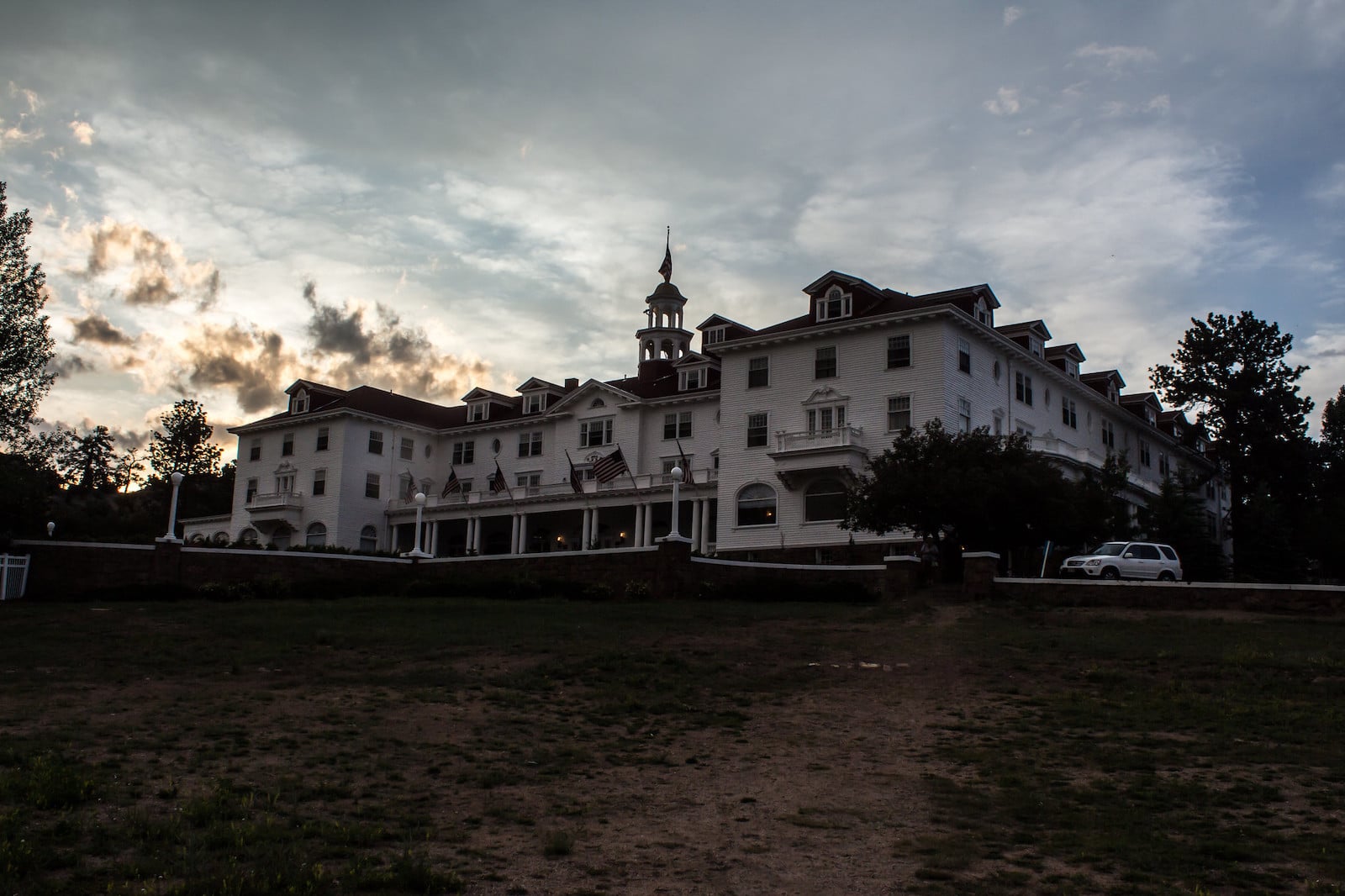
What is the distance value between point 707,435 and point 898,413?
12.9 metres

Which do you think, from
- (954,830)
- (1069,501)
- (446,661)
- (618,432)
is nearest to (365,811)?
(954,830)

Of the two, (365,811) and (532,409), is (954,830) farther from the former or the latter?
(532,409)

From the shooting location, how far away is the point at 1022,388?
55156 millimetres

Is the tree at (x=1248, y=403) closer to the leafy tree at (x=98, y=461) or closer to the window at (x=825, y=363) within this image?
the window at (x=825, y=363)

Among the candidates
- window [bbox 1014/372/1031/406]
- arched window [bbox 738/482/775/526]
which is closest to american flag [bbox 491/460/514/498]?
arched window [bbox 738/482/775/526]

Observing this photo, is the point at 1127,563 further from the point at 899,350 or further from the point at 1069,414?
the point at 1069,414

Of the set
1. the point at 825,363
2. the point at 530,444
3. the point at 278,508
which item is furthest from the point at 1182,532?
the point at 278,508

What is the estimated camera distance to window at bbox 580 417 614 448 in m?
64.6

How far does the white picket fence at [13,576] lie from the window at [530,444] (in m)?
33.6

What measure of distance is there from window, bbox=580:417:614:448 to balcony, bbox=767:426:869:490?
14783mm

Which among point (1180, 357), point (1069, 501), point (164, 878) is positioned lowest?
point (164, 878)

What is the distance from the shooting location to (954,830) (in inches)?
496

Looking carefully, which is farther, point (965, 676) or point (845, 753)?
point (965, 676)

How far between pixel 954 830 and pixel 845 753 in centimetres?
366
